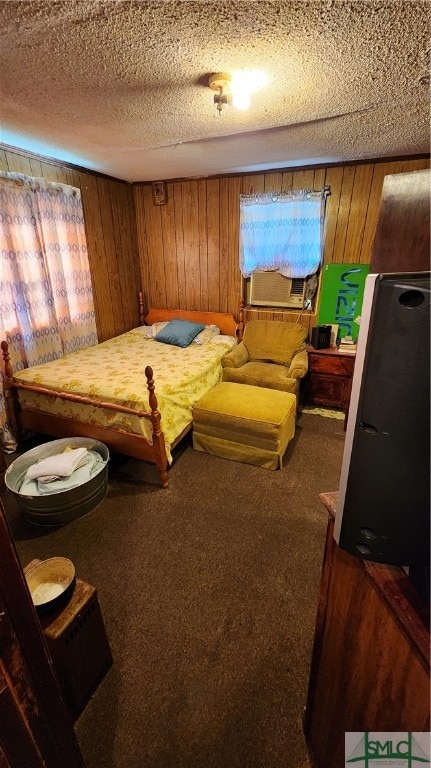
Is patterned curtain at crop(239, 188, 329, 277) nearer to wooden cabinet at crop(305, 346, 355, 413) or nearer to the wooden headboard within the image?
the wooden headboard

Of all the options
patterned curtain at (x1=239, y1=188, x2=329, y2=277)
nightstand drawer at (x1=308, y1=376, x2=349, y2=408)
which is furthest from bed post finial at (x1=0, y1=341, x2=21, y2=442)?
nightstand drawer at (x1=308, y1=376, x2=349, y2=408)

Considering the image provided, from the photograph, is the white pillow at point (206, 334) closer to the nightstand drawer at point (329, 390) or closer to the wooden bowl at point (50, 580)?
the nightstand drawer at point (329, 390)

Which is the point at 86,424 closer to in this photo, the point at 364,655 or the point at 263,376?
the point at 263,376

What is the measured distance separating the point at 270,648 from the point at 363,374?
1.43 metres

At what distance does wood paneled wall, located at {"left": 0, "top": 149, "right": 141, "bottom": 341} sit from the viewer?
11.0 ft

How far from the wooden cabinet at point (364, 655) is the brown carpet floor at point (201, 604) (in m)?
0.28

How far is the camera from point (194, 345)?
356cm

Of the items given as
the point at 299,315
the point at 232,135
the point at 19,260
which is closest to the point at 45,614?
the point at 19,260

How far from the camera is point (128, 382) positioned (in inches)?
97.0

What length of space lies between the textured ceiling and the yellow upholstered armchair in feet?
5.16

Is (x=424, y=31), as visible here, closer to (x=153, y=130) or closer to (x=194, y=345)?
(x=153, y=130)

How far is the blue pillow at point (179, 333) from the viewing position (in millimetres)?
3556

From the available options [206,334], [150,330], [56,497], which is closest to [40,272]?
[150,330]

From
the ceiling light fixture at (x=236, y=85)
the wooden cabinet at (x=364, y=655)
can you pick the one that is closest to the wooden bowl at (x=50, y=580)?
the wooden cabinet at (x=364, y=655)
